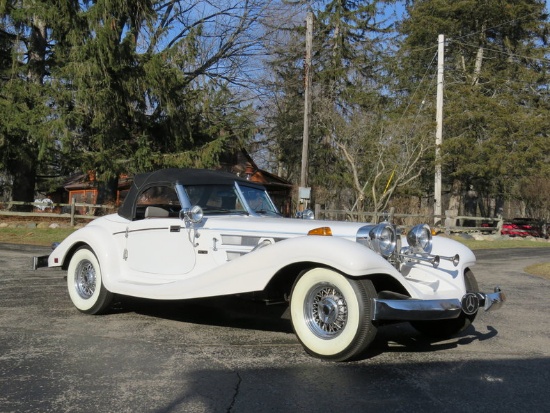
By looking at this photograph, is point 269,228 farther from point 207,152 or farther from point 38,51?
point 38,51

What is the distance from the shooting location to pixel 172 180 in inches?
272

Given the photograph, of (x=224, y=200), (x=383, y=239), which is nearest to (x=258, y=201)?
(x=224, y=200)

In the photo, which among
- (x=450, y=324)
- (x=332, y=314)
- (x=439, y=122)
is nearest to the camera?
(x=332, y=314)

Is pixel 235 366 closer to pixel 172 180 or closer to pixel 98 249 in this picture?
pixel 172 180

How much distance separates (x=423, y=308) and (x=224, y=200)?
2995 mm

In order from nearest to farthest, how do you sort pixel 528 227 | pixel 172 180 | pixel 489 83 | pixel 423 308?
pixel 423 308
pixel 172 180
pixel 489 83
pixel 528 227

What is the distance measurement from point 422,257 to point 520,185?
3667cm

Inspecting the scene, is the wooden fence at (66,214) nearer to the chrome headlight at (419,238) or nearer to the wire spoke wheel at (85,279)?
the wire spoke wheel at (85,279)

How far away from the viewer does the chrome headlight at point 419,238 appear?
568 cm

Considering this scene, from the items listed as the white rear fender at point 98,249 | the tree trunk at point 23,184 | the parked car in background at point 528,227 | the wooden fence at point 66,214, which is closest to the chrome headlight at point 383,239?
the white rear fender at point 98,249

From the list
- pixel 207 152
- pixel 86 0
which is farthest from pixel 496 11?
pixel 86 0

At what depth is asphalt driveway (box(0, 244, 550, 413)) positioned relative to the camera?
13.1 feet

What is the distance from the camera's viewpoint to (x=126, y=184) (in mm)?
33125

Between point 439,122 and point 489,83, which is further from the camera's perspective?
point 489,83
